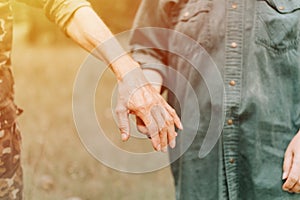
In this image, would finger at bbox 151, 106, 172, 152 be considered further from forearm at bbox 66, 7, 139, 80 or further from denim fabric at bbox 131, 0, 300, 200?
denim fabric at bbox 131, 0, 300, 200

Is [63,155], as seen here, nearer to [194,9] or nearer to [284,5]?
[194,9]

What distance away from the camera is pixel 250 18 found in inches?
76.3

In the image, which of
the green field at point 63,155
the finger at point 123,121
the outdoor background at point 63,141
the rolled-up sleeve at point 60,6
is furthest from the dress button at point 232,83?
the green field at point 63,155

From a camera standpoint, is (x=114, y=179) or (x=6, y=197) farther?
(x=114, y=179)

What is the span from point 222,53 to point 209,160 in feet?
1.01

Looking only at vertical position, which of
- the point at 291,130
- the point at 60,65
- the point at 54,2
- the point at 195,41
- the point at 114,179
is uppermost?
the point at 54,2

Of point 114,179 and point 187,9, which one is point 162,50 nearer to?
point 187,9

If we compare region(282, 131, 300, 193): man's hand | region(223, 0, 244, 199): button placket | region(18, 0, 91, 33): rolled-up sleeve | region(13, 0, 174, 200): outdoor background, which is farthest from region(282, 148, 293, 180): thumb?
region(13, 0, 174, 200): outdoor background

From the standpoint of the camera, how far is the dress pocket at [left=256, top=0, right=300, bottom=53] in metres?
1.92

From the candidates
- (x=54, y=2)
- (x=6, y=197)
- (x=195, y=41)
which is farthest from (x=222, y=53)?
(x=6, y=197)

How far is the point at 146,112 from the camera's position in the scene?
5.74 feet

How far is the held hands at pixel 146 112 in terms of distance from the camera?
5.72ft

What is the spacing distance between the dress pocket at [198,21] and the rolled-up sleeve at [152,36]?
0.08m

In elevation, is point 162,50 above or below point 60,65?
above
